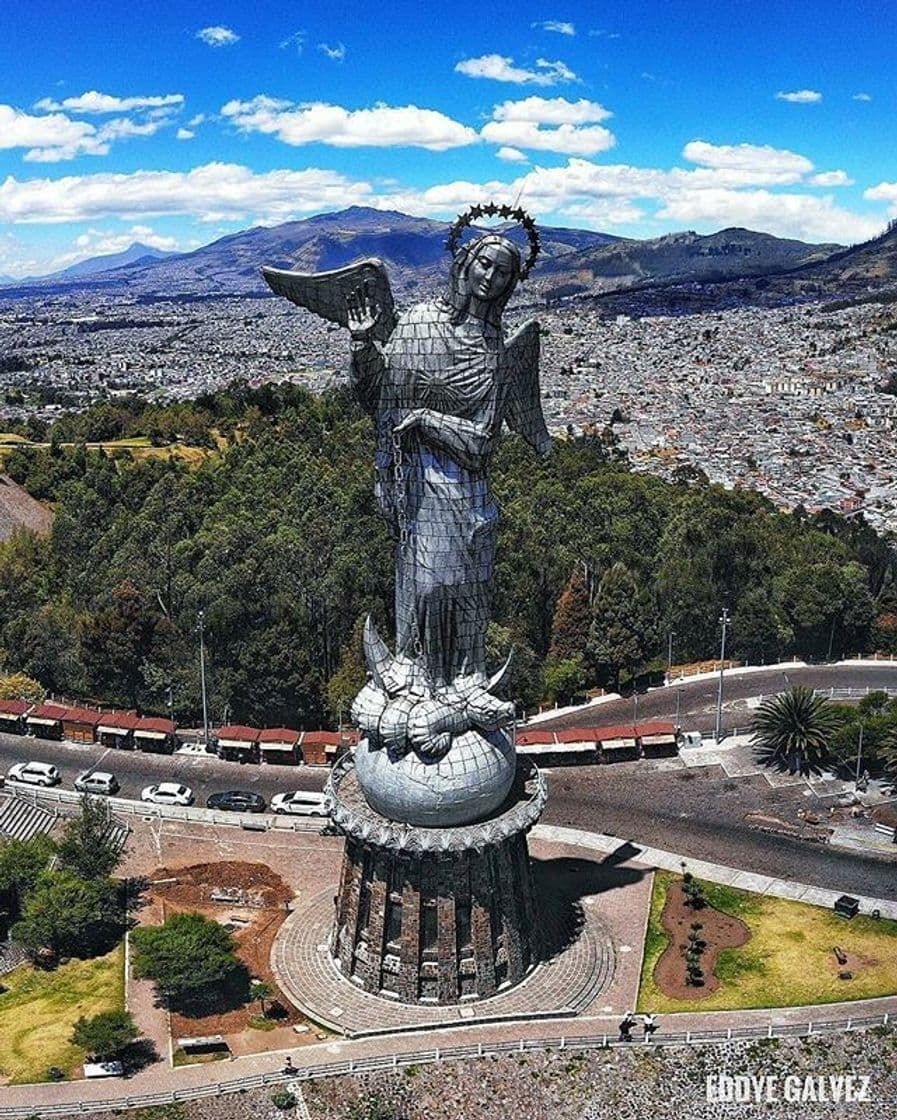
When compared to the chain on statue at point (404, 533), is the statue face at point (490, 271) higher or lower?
higher

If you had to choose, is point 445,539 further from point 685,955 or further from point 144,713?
point 144,713

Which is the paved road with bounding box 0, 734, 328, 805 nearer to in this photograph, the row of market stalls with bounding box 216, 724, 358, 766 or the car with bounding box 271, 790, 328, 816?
Answer: the row of market stalls with bounding box 216, 724, 358, 766

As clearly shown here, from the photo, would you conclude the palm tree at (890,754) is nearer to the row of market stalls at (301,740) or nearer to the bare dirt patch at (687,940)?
Answer: the row of market stalls at (301,740)

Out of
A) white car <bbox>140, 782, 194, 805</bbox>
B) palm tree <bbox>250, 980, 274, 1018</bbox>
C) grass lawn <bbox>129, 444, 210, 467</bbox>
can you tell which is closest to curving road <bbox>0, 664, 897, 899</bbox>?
white car <bbox>140, 782, 194, 805</bbox>

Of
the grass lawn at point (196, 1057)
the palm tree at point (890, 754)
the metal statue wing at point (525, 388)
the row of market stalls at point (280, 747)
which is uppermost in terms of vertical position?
the metal statue wing at point (525, 388)

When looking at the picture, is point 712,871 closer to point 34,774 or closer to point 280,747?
point 280,747

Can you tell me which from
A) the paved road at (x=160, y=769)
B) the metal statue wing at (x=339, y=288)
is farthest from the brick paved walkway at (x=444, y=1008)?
the metal statue wing at (x=339, y=288)
